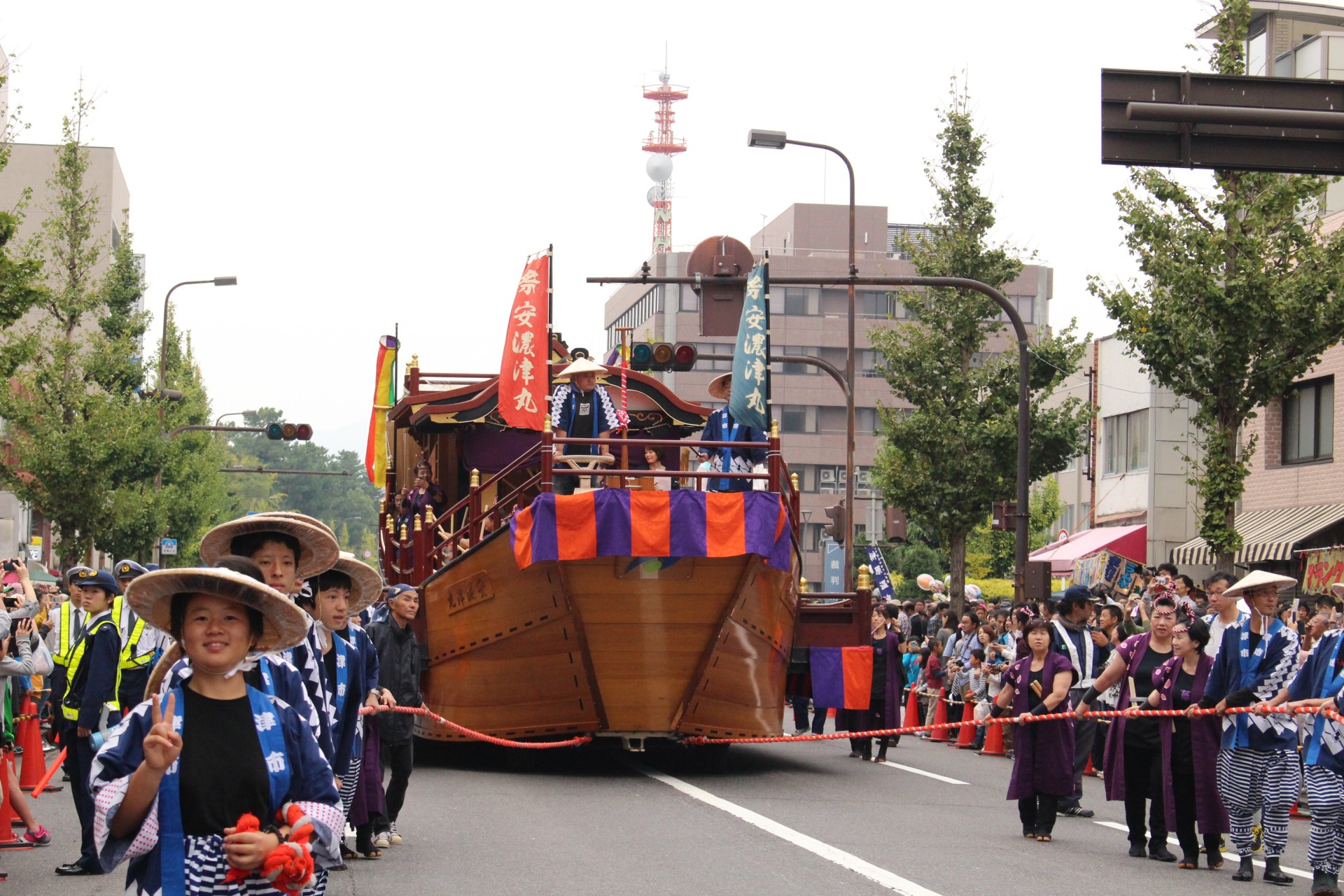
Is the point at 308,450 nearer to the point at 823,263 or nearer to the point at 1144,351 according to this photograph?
the point at 823,263

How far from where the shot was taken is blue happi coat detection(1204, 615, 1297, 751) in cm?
1061

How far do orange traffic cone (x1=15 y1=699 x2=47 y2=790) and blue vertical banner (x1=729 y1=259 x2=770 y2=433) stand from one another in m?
6.93

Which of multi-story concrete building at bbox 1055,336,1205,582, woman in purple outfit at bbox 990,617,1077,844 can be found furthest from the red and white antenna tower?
woman in purple outfit at bbox 990,617,1077,844

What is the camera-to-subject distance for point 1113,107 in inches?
484

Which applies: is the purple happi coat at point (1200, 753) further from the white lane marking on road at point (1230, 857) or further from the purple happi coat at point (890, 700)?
the purple happi coat at point (890, 700)

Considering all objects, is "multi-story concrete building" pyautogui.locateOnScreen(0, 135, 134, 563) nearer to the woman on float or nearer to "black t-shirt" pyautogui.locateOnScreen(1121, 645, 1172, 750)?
"black t-shirt" pyautogui.locateOnScreen(1121, 645, 1172, 750)

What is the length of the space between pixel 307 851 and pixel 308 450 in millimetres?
171783

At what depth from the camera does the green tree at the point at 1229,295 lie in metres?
23.5

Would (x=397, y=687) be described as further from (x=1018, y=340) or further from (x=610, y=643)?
(x=1018, y=340)

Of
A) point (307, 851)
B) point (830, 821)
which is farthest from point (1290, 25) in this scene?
point (307, 851)

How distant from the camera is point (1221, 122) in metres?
12.3

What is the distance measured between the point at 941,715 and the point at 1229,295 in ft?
23.8

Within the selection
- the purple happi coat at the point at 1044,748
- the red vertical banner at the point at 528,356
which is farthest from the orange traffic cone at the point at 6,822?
the purple happi coat at the point at 1044,748

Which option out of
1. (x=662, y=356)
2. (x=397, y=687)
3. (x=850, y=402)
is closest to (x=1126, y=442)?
(x=850, y=402)
